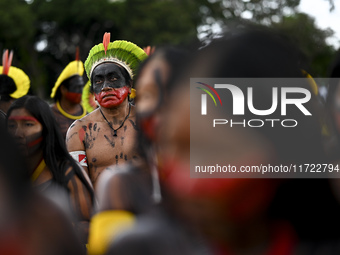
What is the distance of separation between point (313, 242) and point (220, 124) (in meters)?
0.38

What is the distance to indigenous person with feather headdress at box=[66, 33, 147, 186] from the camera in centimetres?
523

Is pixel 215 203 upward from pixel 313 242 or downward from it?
upward

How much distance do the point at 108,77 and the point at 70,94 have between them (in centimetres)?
351

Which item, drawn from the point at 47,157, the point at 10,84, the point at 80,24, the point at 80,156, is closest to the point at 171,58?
the point at 47,157

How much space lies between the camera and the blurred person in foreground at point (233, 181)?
4.25 ft

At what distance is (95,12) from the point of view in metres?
40.8

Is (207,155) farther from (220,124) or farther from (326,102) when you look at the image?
(326,102)

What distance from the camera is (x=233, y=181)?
1296 millimetres

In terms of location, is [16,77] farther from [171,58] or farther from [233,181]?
[233,181]

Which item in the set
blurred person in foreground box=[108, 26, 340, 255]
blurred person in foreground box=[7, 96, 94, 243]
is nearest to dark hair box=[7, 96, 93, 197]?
blurred person in foreground box=[7, 96, 94, 243]

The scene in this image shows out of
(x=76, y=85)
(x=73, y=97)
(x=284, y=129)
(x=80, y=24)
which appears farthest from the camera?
(x=80, y=24)

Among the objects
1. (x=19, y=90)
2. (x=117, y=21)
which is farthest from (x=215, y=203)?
(x=117, y=21)

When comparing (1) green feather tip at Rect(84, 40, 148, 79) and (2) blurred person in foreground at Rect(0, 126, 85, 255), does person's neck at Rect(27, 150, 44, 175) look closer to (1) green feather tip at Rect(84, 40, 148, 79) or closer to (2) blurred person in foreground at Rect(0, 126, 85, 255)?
(1) green feather tip at Rect(84, 40, 148, 79)

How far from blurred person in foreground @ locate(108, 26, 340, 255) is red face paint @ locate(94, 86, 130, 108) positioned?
404 centimetres
